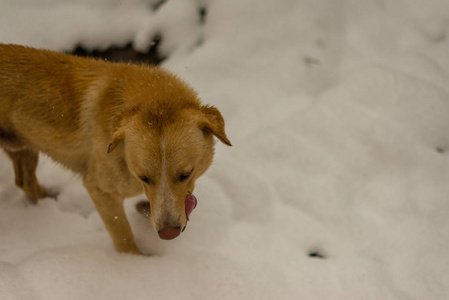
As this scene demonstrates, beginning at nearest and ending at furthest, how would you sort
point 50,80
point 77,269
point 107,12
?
point 50,80, point 77,269, point 107,12

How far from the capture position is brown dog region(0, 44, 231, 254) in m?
2.13

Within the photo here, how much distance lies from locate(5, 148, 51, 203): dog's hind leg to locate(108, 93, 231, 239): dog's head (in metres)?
1.36

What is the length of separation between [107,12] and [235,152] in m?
2.18

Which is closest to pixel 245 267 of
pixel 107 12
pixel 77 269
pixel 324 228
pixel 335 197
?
pixel 324 228

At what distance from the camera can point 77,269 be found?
2.76 metres

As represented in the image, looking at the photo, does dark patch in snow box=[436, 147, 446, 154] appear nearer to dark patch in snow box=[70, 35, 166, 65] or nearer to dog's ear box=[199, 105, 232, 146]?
dog's ear box=[199, 105, 232, 146]

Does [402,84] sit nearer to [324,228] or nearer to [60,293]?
[324,228]

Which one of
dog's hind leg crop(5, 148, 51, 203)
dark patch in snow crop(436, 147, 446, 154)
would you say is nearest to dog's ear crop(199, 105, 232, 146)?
dog's hind leg crop(5, 148, 51, 203)

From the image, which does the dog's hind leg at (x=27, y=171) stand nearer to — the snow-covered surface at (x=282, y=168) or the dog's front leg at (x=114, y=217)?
the snow-covered surface at (x=282, y=168)

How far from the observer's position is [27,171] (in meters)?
3.19

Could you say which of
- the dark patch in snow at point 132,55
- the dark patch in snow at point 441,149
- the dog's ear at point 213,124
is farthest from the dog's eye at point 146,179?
the dark patch in snow at point 441,149

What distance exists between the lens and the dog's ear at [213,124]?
2.19 meters

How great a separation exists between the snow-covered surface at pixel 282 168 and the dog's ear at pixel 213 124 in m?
1.07

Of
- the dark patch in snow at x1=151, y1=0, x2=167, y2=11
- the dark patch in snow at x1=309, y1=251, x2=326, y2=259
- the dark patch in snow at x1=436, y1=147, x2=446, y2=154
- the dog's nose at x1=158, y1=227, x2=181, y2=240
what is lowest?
the dark patch in snow at x1=309, y1=251, x2=326, y2=259
